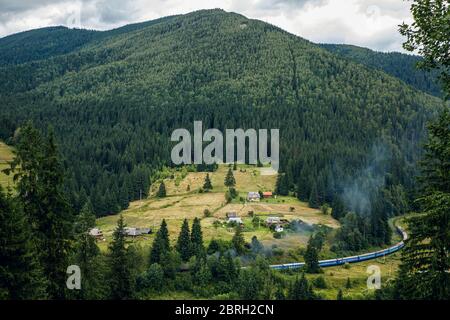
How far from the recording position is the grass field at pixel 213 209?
349ft

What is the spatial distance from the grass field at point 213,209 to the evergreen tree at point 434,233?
2908 inches

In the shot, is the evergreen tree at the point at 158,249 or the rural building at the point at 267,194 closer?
the evergreen tree at the point at 158,249

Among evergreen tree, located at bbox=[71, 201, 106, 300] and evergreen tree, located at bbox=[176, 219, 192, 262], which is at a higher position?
evergreen tree, located at bbox=[71, 201, 106, 300]

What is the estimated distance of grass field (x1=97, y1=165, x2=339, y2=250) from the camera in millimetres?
106438

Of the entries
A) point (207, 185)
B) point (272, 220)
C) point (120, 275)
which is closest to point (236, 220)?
point (272, 220)

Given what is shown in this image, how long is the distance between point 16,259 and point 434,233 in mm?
22490

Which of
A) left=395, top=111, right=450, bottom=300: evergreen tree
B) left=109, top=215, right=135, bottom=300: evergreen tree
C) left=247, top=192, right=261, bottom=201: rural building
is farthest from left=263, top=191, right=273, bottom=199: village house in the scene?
left=395, top=111, right=450, bottom=300: evergreen tree

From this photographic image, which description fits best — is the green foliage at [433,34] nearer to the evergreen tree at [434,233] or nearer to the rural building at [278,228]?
the evergreen tree at [434,233]

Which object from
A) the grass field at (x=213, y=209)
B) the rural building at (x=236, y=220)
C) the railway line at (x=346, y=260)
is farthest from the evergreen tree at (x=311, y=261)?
the rural building at (x=236, y=220)

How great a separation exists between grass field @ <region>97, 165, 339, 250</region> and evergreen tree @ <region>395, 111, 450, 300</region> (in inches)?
2908

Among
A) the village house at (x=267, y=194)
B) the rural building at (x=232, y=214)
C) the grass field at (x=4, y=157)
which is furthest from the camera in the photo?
the village house at (x=267, y=194)

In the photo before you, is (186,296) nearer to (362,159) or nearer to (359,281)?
(359,281)

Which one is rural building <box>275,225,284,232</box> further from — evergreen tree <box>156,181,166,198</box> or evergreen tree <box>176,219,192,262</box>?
evergreen tree <box>156,181,166,198</box>
